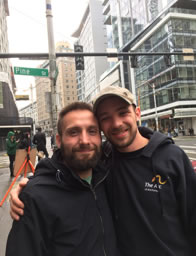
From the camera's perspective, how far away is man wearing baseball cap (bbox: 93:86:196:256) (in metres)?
1.34

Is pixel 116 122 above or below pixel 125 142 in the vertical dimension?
above

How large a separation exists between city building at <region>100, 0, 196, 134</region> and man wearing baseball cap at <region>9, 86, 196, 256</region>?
26.7m

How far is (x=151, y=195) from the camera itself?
1375mm

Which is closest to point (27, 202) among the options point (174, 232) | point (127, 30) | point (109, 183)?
point (109, 183)

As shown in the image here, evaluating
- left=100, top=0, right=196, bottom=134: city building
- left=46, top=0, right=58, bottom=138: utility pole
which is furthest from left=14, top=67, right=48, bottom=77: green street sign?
left=100, top=0, right=196, bottom=134: city building

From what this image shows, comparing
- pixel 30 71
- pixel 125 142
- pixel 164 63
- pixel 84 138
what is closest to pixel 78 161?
pixel 84 138

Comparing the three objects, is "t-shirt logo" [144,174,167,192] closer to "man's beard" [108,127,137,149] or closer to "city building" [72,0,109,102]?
"man's beard" [108,127,137,149]

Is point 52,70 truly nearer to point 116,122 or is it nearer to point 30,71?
point 30,71

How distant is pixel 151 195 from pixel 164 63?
31.5m

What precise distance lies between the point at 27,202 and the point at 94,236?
51 cm

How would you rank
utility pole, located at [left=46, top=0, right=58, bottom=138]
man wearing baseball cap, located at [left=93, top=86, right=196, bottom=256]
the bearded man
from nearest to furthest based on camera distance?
the bearded man < man wearing baseball cap, located at [left=93, top=86, right=196, bottom=256] < utility pole, located at [left=46, top=0, right=58, bottom=138]

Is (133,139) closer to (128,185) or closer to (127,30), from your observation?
(128,185)

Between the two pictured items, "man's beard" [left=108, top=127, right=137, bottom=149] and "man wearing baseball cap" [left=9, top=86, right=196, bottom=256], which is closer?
"man wearing baseball cap" [left=9, top=86, right=196, bottom=256]

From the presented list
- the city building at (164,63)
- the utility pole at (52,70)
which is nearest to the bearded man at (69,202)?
the utility pole at (52,70)
